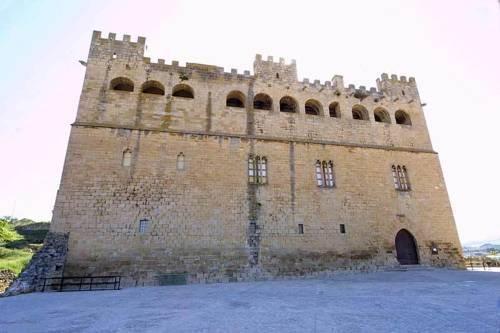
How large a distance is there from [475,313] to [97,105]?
15034 mm

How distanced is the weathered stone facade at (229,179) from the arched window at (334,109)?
0.19 metres

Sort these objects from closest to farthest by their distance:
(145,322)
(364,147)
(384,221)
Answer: (145,322) < (384,221) < (364,147)

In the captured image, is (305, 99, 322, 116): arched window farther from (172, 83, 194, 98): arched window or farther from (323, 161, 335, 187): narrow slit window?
(172, 83, 194, 98): arched window

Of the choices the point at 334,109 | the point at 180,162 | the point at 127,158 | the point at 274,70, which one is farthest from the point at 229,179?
the point at 334,109

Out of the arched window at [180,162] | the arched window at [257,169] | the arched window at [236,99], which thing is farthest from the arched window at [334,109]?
the arched window at [180,162]

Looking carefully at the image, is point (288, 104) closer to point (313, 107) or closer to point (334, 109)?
point (313, 107)

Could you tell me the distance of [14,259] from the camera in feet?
54.6

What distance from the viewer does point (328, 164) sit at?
13898 millimetres

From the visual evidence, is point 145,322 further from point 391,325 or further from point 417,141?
point 417,141

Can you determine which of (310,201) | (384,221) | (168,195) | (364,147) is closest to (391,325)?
(310,201)

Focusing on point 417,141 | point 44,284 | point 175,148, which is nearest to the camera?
point 44,284

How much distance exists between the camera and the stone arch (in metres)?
13.3

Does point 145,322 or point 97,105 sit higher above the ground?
point 97,105

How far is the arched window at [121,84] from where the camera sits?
13.4 metres
